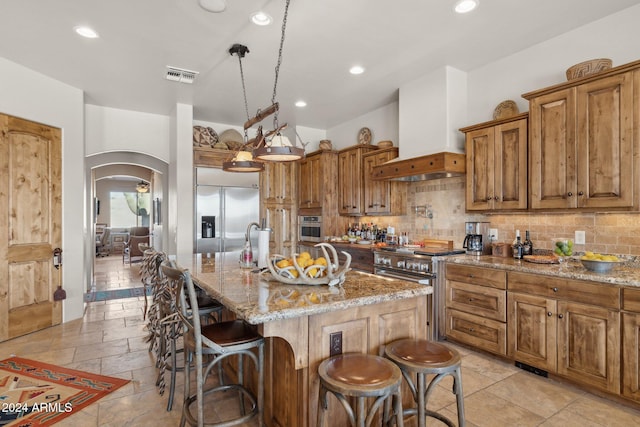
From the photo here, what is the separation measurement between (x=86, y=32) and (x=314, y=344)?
3342 millimetres

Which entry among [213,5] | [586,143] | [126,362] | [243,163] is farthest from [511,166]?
[126,362]

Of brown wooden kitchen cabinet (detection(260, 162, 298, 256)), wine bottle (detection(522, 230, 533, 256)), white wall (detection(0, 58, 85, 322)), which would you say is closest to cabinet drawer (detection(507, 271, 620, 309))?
wine bottle (detection(522, 230, 533, 256))

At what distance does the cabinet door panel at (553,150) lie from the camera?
9.23 ft

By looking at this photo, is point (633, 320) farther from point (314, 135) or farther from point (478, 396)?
point (314, 135)

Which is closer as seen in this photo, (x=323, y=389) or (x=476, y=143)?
(x=323, y=389)

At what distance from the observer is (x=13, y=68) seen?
378 cm

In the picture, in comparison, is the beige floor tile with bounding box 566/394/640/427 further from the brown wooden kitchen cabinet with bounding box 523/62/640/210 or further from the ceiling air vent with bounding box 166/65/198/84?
the ceiling air vent with bounding box 166/65/198/84

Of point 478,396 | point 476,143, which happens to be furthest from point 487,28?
point 478,396

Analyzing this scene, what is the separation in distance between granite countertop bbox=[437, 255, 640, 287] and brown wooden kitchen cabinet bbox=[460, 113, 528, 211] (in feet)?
1.74

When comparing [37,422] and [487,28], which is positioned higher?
[487,28]

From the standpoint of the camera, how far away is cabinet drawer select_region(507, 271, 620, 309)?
2.37 metres

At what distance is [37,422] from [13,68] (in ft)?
11.9

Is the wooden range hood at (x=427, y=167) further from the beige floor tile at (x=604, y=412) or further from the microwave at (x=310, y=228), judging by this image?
the beige floor tile at (x=604, y=412)

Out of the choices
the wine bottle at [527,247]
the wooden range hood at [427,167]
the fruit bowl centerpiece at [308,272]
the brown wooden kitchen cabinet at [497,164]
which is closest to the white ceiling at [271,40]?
the brown wooden kitchen cabinet at [497,164]
